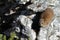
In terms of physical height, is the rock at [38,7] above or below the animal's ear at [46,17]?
above

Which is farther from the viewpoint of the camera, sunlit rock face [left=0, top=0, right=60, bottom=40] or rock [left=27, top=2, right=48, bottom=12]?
rock [left=27, top=2, right=48, bottom=12]

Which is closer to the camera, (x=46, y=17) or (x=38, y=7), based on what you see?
(x=46, y=17)

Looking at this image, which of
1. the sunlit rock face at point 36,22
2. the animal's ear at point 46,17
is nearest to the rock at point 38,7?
the sunlit rock face at point 36,22

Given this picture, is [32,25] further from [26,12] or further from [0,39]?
[0,39]

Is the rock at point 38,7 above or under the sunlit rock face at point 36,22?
above

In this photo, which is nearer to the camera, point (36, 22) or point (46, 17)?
point (46, 17)

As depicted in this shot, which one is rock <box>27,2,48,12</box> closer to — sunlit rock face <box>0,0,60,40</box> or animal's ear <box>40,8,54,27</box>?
sunlit rock face <box>0,0,60,40</box>

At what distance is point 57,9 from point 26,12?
820 millimetres

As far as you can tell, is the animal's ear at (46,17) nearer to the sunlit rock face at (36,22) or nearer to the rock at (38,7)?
the sunlit rock face at (36,22)

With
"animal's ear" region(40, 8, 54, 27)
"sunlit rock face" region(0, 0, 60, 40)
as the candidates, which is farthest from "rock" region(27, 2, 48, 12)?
"animal's ear" region(40, 8, 54, 27)

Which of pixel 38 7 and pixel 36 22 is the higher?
pixel 38 7

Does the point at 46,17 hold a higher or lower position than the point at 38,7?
lower

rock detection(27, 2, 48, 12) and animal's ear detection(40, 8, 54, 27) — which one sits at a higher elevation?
rock detection(27, 2, 48, 12)

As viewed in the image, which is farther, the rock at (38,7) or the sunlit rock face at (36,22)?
the rock at (38,7)
